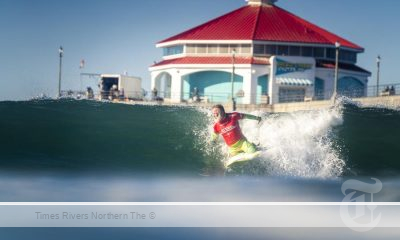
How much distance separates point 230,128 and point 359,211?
2.55 meters

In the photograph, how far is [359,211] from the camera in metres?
7.93

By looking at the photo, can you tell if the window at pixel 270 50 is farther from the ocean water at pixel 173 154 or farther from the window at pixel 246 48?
the ocean water at pixel 173 154

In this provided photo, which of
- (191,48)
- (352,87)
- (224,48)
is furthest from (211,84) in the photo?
(352,87)

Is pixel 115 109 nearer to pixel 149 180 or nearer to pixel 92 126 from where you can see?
pixel 92 126

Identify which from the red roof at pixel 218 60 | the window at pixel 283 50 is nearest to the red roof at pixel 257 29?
the window at pixel 283 50

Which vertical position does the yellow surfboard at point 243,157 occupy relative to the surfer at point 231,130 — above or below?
below

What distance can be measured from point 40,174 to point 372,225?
15.7 feet

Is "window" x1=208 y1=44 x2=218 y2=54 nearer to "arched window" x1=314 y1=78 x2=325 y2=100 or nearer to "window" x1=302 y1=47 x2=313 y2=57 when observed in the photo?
"window" x1=302 y1=47 x2=313 y2=57

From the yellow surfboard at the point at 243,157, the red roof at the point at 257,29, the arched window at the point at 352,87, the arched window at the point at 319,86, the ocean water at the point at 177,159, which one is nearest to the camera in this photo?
the ocean water at the point at 177,159

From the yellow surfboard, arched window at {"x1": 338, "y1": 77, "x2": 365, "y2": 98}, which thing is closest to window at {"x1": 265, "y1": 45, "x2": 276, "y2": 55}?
arched window at {"x1": 338, "y1": 77, "x2": 365, "y2": 98}

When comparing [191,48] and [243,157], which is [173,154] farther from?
[191,48]

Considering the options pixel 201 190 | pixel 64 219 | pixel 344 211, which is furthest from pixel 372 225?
pixel 64 219

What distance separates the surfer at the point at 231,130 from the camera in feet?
31.7

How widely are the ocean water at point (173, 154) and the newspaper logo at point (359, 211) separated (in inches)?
6.6
